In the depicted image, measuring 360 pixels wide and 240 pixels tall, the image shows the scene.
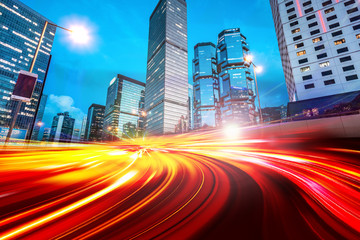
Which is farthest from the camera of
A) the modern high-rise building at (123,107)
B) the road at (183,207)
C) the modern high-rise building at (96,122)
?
the modern high-rise building at (96,122)

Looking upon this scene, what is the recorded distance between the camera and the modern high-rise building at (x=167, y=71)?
10631 cm

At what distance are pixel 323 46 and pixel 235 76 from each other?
409 ft

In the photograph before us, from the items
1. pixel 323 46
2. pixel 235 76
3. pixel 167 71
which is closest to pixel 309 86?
pixel 323 46

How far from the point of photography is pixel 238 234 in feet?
5.96

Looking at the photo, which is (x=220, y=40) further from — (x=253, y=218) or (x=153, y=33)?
(x=253, y=218)

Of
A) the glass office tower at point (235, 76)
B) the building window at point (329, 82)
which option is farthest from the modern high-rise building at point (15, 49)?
the glass office tower at point (235, 76)

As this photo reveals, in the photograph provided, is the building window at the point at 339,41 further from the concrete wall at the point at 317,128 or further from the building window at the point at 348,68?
the concrete wall at the point at 317,128

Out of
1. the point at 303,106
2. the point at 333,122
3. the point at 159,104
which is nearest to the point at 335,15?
the point at 303,106

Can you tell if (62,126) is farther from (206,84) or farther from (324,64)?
(324,64)

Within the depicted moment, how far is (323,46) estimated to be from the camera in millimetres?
39812

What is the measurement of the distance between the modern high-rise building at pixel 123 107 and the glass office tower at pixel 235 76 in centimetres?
10261

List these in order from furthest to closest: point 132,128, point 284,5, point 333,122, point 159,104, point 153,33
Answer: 1. point 132,128
2. point 153,33
3. point 159,104
4. point 284,5
5. point 333,122

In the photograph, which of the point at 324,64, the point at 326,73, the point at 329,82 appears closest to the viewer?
the point at 329,82

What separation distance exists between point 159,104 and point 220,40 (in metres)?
120
